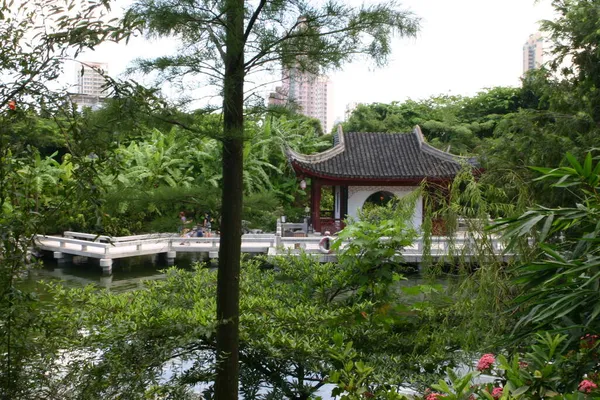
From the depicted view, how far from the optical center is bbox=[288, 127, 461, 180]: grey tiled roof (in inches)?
519

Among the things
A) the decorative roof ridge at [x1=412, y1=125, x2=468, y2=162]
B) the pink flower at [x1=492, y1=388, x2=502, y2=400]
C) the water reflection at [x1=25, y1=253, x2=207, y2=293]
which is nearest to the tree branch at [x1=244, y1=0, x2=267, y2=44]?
the pink flower at [x1=492, y1=388, x2=502, y2=400]

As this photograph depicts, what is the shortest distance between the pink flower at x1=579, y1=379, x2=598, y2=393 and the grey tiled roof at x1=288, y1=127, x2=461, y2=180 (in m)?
11.2

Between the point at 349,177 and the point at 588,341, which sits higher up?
the point at 349,177

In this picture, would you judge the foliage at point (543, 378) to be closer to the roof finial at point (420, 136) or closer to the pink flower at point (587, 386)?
the pink flower at point (587, 386)

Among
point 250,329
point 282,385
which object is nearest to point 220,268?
point 250,329

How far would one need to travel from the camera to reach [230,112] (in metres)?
2.67

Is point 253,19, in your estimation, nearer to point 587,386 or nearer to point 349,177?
point 587,386

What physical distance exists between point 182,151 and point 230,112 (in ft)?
46.5

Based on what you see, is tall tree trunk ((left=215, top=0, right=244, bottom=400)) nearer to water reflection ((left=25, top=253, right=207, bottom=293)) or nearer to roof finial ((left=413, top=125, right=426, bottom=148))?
water reflection ((left=25, top=253, right=207, bottom=293))

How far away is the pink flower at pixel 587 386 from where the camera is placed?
5.49ft

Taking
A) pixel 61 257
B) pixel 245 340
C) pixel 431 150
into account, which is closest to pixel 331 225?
pixel 431 150

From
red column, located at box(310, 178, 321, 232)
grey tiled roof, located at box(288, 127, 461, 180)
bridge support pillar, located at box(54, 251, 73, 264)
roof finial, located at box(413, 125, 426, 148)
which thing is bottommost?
bridge support pillar, located at box(54, 251, 73, 264)

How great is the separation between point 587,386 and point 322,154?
11.9 metres

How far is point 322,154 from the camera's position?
1350cm
